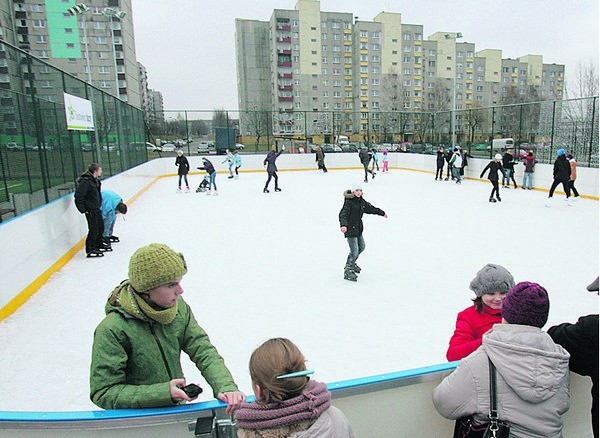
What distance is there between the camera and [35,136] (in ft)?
22.4

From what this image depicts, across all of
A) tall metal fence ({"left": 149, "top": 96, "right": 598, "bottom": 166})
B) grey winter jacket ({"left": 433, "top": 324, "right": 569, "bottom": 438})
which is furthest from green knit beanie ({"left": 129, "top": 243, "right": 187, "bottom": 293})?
tall metal fence ({"left": 149, "top": 96, "right": 598, "bottom": 166})

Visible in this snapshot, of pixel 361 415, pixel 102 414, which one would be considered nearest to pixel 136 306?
pixel 102 414

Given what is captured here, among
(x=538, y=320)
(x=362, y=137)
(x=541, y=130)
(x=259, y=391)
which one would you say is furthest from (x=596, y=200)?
(x=362, y=137)

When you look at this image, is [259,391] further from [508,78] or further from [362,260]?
→ [508,78]

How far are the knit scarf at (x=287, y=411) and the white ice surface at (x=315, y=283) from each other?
6.84ft

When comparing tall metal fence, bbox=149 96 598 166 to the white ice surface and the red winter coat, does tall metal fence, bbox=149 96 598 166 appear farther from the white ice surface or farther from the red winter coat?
the red winter coat

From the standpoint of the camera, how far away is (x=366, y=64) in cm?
7088

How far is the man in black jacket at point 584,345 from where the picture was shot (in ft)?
5.09

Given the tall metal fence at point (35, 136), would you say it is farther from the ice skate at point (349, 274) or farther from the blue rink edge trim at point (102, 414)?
the blue rink edge trim at point (102, 414)

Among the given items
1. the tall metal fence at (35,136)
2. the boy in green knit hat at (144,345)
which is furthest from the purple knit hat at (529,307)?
the tall metal fence at (35,136)

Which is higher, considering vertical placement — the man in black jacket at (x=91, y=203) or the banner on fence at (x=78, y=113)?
the banner on fence at (x=78, y=113)

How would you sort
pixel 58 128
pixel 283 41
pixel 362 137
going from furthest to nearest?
pixel 283 41 < pixel 362 137 < pixel 58 128

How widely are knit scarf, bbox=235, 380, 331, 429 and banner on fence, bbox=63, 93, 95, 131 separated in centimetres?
854

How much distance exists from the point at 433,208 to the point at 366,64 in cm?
6523
